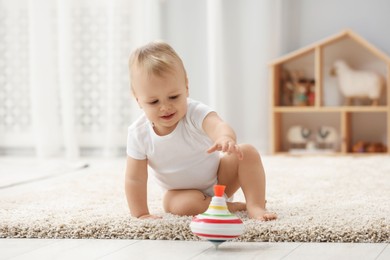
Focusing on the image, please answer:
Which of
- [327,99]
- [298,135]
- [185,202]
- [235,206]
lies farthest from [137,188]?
[327,99]

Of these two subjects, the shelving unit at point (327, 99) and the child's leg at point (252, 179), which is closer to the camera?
the child's leg at point (252, 179)

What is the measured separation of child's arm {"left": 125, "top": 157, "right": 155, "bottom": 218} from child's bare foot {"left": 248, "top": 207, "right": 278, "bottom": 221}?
0.63ft

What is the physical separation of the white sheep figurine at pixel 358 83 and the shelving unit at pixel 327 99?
0.05m

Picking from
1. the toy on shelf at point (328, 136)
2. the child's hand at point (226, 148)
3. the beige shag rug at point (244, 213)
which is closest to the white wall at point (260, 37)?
the toy on shelf at point (328, 136)

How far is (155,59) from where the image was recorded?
1254 mm

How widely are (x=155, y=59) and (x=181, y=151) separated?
205 mm

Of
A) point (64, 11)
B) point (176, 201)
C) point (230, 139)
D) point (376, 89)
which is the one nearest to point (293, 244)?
point (230, 139)

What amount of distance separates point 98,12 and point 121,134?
572mm

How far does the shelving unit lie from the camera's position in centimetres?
290

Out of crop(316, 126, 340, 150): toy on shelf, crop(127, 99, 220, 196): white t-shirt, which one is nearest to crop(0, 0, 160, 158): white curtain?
crop(316, 126, 340, 150): toy on shelf

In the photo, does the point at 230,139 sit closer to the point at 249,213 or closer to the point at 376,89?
the point at 249,213

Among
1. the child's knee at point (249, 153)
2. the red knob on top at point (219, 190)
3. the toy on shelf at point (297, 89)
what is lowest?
the red knob on top at point (219, 190)

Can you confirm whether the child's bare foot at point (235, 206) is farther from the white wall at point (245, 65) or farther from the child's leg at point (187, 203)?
the white wall at point (245, 65)

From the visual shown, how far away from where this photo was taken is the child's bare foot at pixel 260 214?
4.04 feet
